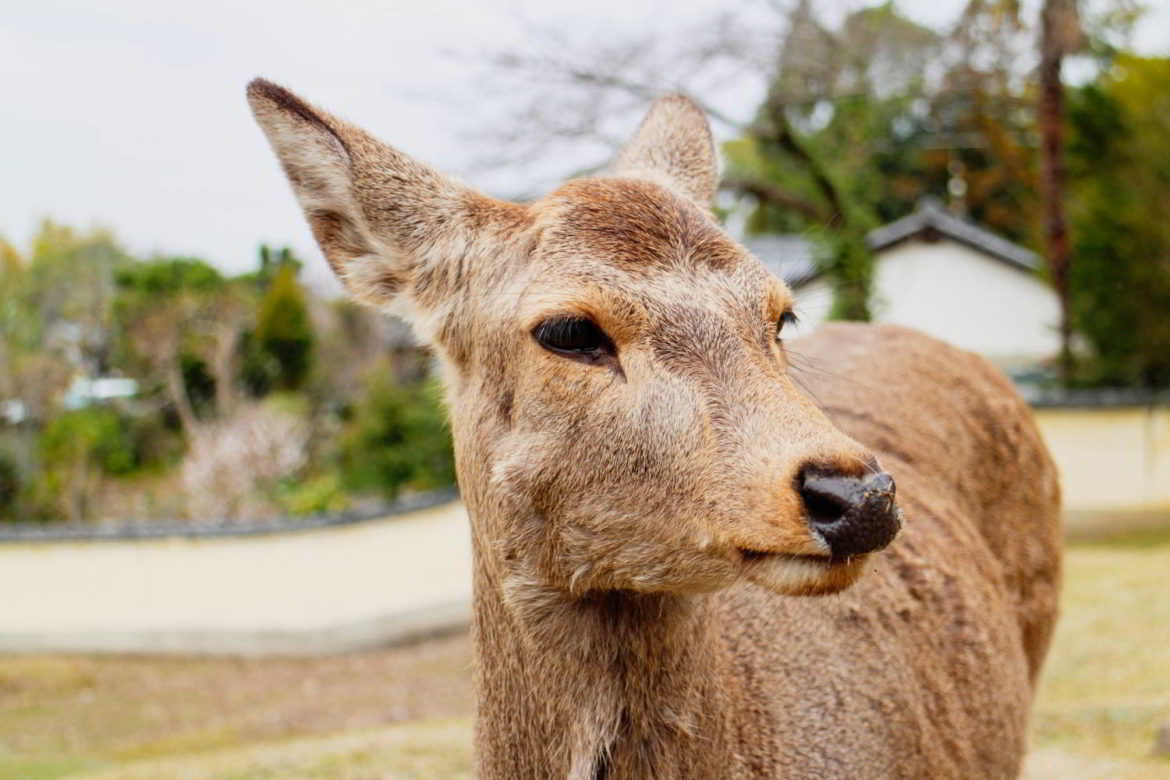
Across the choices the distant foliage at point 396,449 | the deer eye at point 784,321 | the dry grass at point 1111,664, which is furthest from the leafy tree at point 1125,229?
the deer eye at point 784,321

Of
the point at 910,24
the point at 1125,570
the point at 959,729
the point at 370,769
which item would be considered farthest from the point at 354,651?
the point at 910,24

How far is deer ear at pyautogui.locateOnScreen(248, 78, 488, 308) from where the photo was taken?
3314mm

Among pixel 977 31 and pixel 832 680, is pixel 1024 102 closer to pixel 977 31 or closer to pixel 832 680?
pixel 977 31

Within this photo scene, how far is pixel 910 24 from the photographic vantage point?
89.1 feet

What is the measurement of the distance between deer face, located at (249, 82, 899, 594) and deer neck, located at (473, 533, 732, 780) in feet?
0.39

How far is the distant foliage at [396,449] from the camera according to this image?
1827 centimetres

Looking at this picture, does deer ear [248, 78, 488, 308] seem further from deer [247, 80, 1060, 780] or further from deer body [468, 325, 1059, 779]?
deer body [468, 325, 1059, 779]

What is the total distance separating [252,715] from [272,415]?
33.9ft

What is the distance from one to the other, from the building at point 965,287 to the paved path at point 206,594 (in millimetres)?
16577

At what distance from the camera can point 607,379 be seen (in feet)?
9.30

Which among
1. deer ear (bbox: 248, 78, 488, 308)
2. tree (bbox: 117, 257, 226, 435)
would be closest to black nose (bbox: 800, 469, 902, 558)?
deer ear (bbox: 248, 78, 488, 308)

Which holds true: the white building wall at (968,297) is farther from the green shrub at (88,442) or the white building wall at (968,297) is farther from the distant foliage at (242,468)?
the green shrub at (88,442)

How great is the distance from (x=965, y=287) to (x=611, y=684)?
91.4 feet

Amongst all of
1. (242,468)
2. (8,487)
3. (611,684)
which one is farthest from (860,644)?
(8,487)
